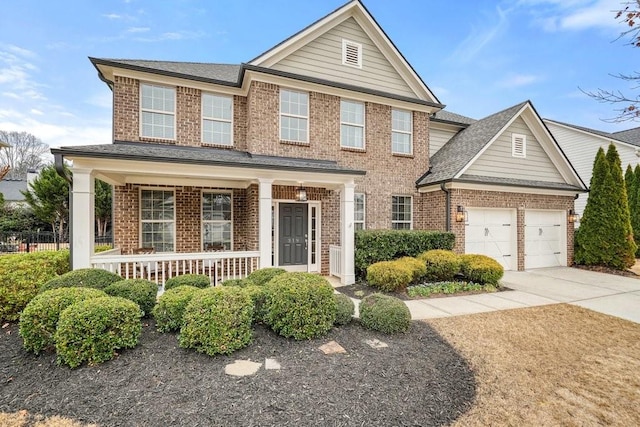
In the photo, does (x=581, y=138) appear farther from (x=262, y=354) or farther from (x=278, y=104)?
(x=262, y=354)

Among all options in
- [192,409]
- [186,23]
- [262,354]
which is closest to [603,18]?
[262,354]

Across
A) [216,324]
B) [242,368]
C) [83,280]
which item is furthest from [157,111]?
[242,368]

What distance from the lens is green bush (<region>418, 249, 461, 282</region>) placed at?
8156 mm

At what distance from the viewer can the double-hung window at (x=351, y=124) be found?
33.6 ft

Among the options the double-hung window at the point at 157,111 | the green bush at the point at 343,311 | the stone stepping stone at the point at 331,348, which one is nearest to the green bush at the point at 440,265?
the green bush at the point at 343,311

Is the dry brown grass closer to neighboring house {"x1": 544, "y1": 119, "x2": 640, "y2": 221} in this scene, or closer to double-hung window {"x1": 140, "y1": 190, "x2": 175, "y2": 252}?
double-hung window {"x1": 140, "y1": 190, "x2": 175, "y2": 252}

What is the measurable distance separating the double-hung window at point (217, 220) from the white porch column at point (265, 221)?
2.75 metres

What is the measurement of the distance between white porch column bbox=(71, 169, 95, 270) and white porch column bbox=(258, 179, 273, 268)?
140 inches

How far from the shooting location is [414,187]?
435 inches

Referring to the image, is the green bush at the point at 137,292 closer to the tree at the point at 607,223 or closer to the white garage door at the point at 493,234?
the white garage door at the point at 493,234

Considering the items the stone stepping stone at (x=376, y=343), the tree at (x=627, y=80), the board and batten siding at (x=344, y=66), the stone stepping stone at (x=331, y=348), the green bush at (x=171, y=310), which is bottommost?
the stone stepping stone at (x=376, y=343)

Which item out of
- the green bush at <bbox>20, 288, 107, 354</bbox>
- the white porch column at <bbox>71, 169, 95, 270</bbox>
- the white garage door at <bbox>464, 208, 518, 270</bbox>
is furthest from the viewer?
the white garage door at <bbox>464, 208, 518, 270</bbox>

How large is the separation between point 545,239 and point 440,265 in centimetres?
647

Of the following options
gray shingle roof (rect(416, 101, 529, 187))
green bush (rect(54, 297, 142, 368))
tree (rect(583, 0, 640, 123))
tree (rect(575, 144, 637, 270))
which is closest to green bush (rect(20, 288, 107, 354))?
green bush (rect(54, 297, 142, 368))
